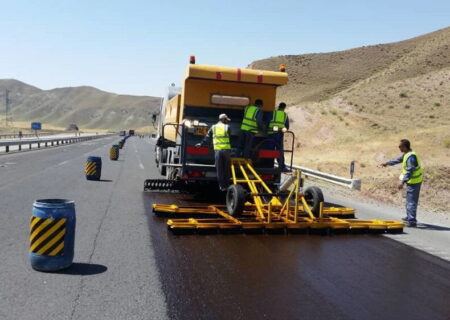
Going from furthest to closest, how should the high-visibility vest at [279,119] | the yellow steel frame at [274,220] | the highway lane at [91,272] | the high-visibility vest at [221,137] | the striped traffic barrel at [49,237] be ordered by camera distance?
the high-visibility vest at [279,119] < the high-visibility vest at [221,137] < the yellow steel frame at [274,220] < the striped traffic barrel at [49,237] < the highway lane at [91,272]

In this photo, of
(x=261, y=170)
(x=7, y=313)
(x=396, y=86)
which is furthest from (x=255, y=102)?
(x=396, y=86)

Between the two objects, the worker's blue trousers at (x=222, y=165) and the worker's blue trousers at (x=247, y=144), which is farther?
the worker's blue trousers at (x=247, y=144)

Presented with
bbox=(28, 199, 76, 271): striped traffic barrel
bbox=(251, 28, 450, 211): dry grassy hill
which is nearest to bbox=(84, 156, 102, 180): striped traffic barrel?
bbox=(251, 28, 450, 211): dry grassy hill

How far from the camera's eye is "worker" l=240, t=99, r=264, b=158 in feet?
38.8

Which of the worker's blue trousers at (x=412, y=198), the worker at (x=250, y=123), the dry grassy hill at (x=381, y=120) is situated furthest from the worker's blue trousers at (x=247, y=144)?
the dry grassy hill at (x=381, y=120)

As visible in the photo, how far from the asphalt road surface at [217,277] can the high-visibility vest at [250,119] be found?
137 inches

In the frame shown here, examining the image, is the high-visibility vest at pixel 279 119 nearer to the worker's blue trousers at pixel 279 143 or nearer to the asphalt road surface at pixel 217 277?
the worker's blue trousers at pixel 279 143

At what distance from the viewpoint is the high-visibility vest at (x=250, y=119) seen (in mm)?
11804

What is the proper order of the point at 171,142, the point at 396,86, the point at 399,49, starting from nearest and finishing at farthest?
the point at 171,142 < the point at 396,86 < the point at 399,49

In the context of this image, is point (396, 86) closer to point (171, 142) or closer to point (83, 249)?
point (171, 142)

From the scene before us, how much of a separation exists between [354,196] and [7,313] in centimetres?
1302

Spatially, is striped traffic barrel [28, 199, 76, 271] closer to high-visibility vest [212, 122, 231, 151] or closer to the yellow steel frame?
the yellow steel frame

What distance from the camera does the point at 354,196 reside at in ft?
53.0

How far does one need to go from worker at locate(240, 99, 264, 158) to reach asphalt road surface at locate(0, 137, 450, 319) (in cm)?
333
